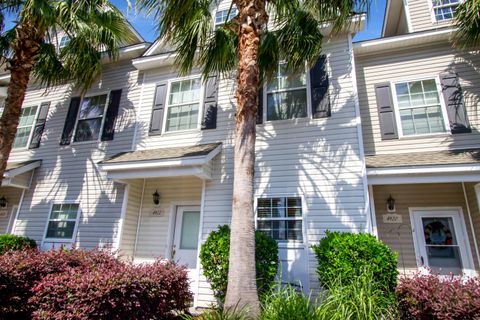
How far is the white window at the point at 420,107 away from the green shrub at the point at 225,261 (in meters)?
4.92

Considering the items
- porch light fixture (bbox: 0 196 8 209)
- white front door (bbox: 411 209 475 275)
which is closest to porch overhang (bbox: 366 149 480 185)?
white front door (bbox: 411 209 475 275)

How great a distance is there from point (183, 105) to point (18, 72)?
4.18 metres

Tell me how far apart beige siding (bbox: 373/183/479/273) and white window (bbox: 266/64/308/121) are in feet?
9.97

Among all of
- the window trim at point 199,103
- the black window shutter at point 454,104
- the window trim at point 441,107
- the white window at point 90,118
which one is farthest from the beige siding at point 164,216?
the black window shutter at point 454,104

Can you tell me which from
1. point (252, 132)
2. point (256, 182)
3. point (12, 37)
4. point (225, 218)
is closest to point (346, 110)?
point (256, 182)

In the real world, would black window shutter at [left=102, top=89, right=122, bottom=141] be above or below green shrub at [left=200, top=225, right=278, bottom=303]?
above

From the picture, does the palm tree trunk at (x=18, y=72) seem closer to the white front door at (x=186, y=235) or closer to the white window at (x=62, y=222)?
the white window at (x=62, y=222)

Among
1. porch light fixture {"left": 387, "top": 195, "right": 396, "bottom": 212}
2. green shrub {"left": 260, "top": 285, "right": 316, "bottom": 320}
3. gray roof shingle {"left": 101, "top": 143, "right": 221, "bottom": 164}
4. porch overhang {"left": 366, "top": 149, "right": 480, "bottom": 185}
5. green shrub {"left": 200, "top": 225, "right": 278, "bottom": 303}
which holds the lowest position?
green shrub {"left": 260, "top": 285, "right": 316, "bottom": 320}

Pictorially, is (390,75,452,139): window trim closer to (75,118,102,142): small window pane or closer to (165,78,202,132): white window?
(165,78,202,132): white window

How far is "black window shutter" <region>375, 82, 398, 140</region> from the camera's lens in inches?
309

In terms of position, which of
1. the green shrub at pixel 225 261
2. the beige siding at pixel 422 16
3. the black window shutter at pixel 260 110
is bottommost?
the green shrub at pixel 225 261

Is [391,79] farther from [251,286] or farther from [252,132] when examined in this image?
[251,286]

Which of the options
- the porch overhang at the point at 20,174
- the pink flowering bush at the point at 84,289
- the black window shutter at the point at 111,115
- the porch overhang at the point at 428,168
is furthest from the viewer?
the black window shutter at the point at 111,115

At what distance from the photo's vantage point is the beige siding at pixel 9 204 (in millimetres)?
10055
